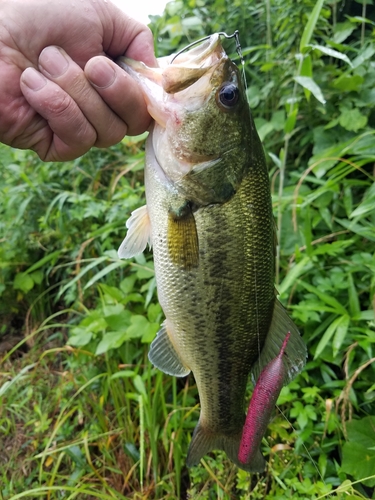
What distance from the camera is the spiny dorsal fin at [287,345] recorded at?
141 cm

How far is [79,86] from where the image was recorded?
1355 mm

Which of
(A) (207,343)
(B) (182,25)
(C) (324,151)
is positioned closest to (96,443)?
(A) (207,343)

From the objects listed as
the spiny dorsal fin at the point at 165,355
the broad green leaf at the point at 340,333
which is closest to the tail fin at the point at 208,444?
the spiny dorsal fin at the point at 165,355

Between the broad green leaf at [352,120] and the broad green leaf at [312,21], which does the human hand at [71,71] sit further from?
the broad green leaf at [352,120]

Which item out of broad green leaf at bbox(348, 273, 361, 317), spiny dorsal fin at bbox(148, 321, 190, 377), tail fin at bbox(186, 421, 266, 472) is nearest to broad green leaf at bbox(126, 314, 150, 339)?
spiny dorsal fin at bbox(148, 321, 190, 377)

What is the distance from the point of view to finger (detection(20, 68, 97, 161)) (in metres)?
1.32

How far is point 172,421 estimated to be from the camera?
2129 millimetres

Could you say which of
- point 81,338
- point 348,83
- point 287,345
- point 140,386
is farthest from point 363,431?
point 348,83

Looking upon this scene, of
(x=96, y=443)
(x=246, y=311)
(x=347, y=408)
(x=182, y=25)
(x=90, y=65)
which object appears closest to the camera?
(x=90, y=65)

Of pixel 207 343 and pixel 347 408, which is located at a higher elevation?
pixel 207 343

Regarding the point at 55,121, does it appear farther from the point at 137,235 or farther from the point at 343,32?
the point at 343,32

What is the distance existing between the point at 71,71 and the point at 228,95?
1.78 feet

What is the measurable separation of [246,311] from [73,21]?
1.19 meters

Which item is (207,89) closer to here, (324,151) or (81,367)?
(324,151)
